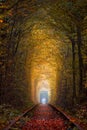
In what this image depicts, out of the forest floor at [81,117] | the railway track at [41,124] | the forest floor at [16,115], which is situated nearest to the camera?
the railway track at [41,124]

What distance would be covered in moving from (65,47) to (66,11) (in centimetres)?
1706

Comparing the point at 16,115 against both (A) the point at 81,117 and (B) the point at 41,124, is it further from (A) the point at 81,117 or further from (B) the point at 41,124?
(B) the point at 41,124

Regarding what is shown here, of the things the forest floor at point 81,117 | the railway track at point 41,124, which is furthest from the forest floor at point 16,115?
the railway track at point 41,124

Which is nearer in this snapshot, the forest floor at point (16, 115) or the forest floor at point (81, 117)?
the forest floor at point (16, 115)

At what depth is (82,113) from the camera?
16188mm

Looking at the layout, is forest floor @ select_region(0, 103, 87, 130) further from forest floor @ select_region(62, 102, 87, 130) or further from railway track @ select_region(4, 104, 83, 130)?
railway track @ select_region(4, 104, 83, 130)

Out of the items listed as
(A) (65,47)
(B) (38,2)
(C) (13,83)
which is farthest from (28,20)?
(A) (65,47)

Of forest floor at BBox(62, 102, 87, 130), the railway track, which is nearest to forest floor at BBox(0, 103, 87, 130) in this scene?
forest floor at BBox(62, 102, 87, 130)

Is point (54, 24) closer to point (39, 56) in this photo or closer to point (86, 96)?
point (86, 96)

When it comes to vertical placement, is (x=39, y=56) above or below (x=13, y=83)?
above

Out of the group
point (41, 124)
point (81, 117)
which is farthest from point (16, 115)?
point (41, 124)

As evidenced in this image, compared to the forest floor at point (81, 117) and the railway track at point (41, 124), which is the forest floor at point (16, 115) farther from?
the railway track at point (41, 124)

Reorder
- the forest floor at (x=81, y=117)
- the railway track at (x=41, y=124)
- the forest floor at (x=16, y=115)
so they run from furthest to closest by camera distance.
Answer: the forest floor at (x=81, y=117) < the forest floor at (x=16, y=115) < the railway track at (x=41, y=124)

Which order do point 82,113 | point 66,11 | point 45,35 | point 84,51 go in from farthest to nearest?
point 45,35 < point 84,51 < point 66,11 < point 82,113
